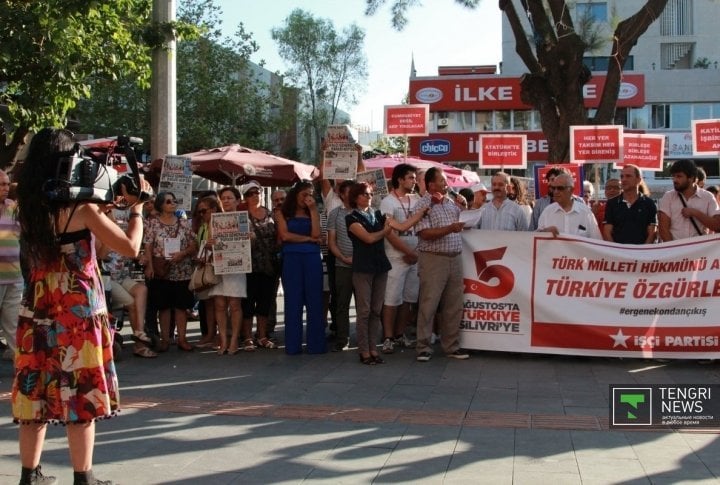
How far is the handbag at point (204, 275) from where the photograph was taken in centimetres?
980

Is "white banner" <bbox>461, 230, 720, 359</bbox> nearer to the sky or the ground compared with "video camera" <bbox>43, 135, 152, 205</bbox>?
nearer to the ground

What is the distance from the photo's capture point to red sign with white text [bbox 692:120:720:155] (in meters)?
13.1

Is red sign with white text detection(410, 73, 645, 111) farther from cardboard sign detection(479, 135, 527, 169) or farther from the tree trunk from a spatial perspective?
the tree trunk

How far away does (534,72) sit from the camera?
54.2 ft

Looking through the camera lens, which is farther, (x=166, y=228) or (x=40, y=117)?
(x=40, y=117)

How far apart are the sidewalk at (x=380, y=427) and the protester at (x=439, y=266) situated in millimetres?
328

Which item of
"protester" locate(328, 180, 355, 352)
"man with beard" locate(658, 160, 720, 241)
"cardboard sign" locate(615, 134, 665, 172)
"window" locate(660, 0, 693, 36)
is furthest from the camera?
"window" locate(660, 0, 693, 36)

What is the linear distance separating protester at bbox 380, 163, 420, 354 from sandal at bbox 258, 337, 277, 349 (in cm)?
129

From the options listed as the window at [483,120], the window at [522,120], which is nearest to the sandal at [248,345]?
the window at [483,120]

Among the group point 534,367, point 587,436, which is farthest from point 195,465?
point 534,367

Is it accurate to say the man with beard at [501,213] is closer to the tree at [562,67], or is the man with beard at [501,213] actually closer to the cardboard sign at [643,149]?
the cardboard sign at [643,149]

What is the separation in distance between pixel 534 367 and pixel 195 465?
4502 millimetres

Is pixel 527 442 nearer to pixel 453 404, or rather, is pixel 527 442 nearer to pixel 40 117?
pixel 453 404

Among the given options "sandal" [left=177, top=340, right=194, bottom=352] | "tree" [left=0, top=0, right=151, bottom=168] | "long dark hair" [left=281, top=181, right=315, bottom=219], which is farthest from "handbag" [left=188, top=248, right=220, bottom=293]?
"tree" [left=0, top=0, right=151, bottom=168]
